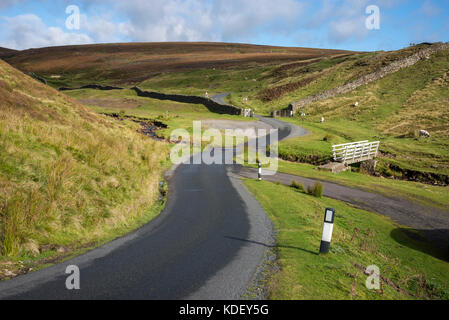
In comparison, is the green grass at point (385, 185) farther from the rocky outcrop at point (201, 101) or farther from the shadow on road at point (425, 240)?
the rocky outcrop at point (201, 101)

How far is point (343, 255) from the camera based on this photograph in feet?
30.3

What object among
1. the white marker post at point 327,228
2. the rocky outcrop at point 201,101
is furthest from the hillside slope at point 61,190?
the rocky outcrop at point 201,101

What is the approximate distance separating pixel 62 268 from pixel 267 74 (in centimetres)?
9608

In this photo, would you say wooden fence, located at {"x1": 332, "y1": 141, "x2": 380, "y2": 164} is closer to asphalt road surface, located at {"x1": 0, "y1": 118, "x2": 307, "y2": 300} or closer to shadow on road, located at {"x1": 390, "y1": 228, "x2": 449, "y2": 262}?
shadow on road, located at {"x1": 390, "y1": 228, "x2": 449, "y2": 262}

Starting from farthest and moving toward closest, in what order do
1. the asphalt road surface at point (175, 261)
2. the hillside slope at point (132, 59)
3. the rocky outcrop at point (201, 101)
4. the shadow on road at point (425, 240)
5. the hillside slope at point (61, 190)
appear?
the hillside slope at point (132, 59) → the rocky outcrop at point (201, 101) → the shadow on road at point (425, 240) → the hillside slope at point (61, 190) → the asphalt road surface at point (175, 261)

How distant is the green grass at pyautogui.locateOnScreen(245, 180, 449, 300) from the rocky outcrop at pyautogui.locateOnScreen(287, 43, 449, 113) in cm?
5081

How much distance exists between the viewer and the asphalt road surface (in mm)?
5996

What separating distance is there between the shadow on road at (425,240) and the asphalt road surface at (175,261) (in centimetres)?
610

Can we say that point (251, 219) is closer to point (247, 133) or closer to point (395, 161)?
point (395, 161)

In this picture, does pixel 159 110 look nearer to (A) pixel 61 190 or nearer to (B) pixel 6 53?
(A) pixel 61 190

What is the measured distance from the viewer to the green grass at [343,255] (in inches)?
263

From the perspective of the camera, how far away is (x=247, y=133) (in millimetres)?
41250

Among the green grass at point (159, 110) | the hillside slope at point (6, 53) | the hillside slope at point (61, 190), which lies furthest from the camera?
the hillside slope at point (6, 53)
